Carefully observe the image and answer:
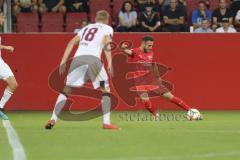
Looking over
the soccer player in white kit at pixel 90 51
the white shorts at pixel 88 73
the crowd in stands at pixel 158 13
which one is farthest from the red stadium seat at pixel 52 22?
the soccer player in white kit at pixel 90 51

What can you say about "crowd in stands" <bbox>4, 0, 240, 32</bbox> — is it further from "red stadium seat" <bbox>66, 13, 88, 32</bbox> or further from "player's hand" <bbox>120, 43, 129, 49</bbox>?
"player's hand" <bbox>120, 43, 129, 49</bbox>

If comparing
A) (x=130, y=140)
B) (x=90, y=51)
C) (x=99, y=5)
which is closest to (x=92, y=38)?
(x=90, y=51)

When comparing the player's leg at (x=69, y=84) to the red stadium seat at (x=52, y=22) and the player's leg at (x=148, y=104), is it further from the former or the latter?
the red stadium seat at (x=52, y=22)

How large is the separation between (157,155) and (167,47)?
27.9 feet

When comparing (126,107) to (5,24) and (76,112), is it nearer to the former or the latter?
(76,112)

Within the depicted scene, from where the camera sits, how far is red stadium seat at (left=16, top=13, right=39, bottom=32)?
65.9ft

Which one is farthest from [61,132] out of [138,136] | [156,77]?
[156,77]

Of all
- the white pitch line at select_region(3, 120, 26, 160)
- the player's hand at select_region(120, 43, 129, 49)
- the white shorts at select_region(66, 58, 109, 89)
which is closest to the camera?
the white pitch line at select_region(3, 120, 26, 160)

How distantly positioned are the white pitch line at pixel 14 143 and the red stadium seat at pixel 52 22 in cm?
569

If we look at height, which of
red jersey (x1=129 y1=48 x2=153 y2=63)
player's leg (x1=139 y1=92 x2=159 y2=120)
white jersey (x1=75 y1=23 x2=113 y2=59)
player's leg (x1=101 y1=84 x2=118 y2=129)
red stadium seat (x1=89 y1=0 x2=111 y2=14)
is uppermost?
white jersey (x1=75 y1=23 x2=113 y2=59)

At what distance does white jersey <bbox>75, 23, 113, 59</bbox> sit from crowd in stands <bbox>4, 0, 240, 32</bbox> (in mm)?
5870

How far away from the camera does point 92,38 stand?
13438 mm

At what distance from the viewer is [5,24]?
1847 cm

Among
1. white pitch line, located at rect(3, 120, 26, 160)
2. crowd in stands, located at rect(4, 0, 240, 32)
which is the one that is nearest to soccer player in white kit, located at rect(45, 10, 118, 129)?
white pitch line, located at rect(3, 120, 26, 160)
